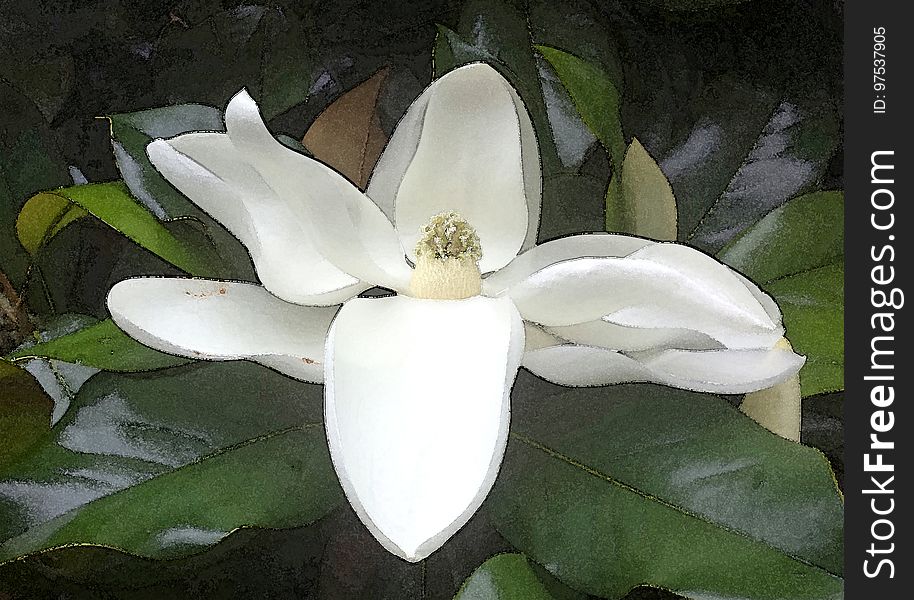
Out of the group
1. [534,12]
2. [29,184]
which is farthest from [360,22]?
[29,184]

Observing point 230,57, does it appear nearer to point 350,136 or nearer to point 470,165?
point 350,136

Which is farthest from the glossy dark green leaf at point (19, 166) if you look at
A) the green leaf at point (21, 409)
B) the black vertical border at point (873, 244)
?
the black vertical border at point (873, 244)

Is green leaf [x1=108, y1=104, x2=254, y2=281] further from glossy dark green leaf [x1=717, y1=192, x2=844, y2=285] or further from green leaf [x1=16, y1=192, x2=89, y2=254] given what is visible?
glossy dark green leaf [x1=717, y1=192, x2=844, y2=285]

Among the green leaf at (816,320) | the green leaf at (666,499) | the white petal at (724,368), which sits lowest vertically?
the green leaf at (666,499)

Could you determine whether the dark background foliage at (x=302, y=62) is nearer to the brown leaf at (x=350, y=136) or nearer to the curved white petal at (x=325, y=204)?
the brown leaf at (x=350, y=136)

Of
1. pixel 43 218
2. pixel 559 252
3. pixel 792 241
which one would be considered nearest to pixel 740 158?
pixel 792 241

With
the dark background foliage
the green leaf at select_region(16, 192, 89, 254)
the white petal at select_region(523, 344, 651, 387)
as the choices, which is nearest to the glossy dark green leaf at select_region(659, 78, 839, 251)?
the dark background foliage

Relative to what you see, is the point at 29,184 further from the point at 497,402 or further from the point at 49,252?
the point at 497,402
